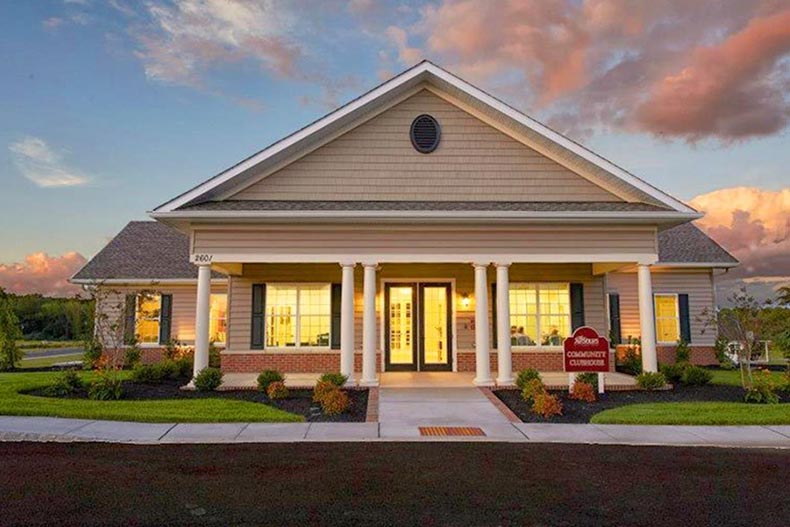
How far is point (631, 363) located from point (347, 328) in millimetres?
9327

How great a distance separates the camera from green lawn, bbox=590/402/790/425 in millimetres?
9469

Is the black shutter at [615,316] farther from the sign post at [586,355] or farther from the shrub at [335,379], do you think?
the shrub at [335,379]

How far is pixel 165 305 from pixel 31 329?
106ft

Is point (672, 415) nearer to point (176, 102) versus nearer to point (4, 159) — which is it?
point (176, 102)

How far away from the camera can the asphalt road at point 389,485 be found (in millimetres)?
4906

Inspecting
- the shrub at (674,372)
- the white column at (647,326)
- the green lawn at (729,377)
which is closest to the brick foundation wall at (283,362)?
the white column at (647,326)

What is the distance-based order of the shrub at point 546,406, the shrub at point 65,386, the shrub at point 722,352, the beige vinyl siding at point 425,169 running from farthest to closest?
the shrub at point 722,352, the beige vinyl siding at point 425,169, the shrub at point 65,386, the shrub at point 546,406

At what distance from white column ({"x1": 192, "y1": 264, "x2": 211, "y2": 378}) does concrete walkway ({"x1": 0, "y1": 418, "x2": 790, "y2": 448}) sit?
3566 mm

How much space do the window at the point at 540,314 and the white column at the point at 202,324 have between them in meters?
8.79

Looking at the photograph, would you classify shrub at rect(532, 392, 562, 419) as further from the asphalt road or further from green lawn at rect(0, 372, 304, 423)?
green lawn at rect(0, 372, 304, 423)

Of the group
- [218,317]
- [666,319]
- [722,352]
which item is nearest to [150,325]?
[218,317]

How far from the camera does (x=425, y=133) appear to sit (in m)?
14.1

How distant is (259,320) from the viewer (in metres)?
15.3

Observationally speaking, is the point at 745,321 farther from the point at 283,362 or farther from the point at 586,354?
the point at 283,362
